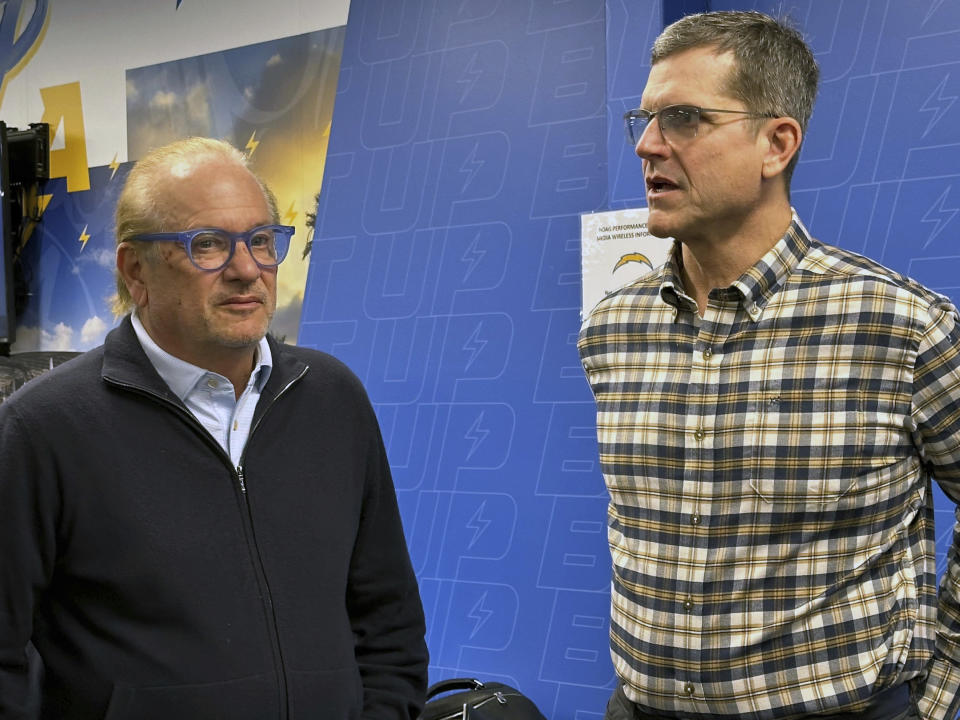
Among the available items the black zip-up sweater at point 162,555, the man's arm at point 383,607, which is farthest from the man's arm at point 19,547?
the man's arm at point 383,607

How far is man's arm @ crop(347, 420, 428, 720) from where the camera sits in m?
1.79

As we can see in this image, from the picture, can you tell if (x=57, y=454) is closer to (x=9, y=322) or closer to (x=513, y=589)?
(x=513, y=589)

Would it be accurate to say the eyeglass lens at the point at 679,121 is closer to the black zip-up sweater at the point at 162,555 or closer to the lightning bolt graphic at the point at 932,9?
the black zip-up sweater at the point at 162,555

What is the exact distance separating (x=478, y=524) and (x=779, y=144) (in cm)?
245

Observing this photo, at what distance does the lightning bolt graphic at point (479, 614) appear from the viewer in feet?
13.2

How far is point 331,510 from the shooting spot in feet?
5.61

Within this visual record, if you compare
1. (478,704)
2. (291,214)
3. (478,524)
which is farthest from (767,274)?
(291,214)

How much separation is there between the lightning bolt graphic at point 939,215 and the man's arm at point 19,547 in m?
2.49

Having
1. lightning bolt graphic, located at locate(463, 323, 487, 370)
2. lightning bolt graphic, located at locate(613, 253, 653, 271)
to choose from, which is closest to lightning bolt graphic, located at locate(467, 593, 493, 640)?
lightning bolt graphic, located at locate(463, 323, 487, 370)

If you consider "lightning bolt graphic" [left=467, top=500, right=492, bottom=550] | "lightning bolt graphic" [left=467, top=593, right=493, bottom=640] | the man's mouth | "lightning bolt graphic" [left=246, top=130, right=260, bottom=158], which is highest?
"lightning bolt graphic" [left=246, top=130, right=260, bottom=158]

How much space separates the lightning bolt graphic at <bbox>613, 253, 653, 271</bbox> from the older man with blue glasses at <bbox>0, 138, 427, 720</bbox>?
1.87 meters

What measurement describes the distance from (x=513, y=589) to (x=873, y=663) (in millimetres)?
2420

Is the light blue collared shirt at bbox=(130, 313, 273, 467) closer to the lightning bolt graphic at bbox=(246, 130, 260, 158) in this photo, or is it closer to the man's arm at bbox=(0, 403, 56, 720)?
the man's arm at bbox=(0, 403, 56, 720)

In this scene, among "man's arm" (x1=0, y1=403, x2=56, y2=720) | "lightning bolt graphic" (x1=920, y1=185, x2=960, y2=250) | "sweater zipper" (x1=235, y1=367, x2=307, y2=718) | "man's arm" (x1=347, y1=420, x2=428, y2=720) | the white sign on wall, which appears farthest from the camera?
the white sign on wall
